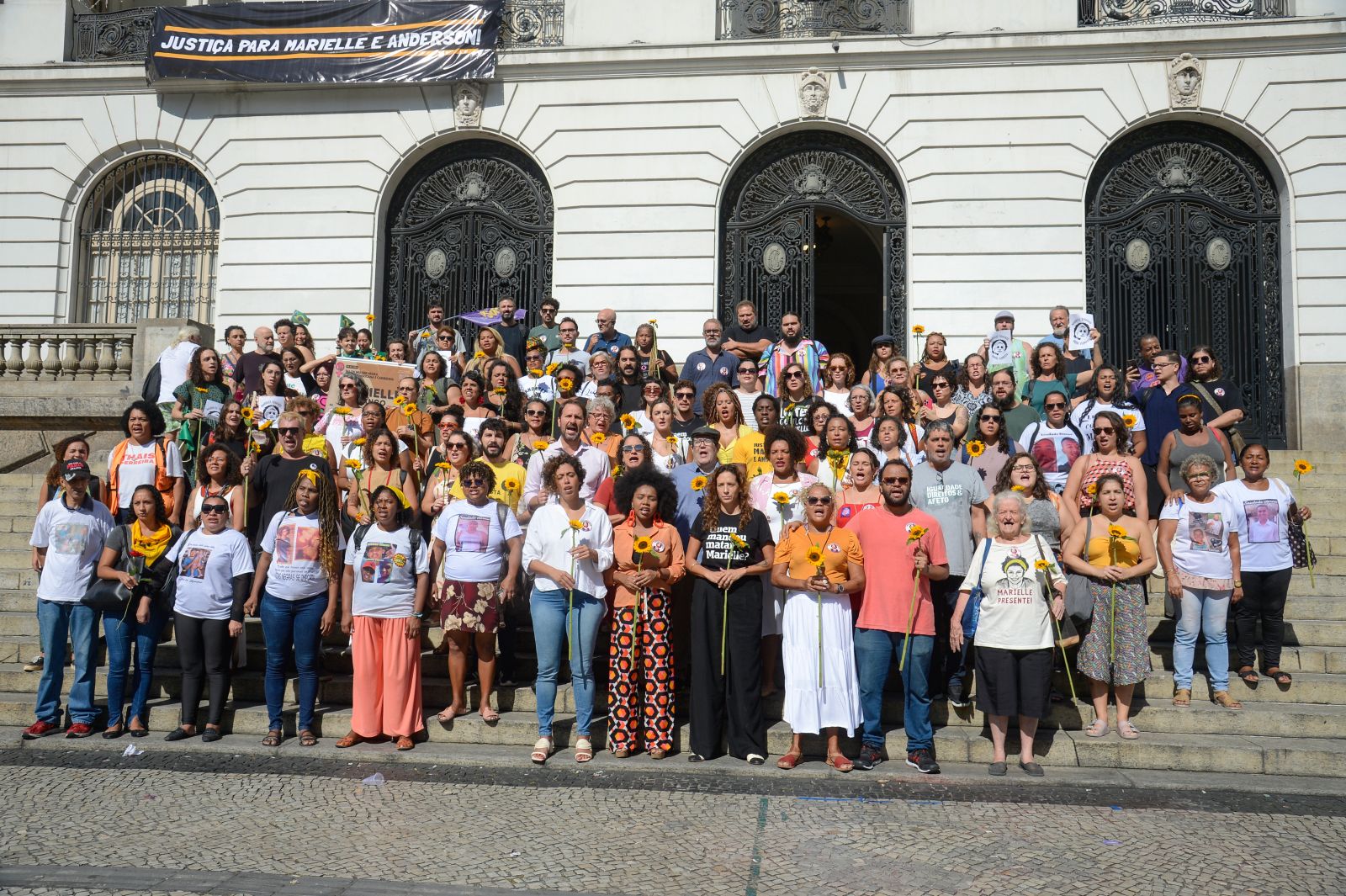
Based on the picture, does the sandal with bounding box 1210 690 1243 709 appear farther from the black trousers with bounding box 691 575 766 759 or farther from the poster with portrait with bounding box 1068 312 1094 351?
the poster with portrait with bounding box 1068 312 1094 351

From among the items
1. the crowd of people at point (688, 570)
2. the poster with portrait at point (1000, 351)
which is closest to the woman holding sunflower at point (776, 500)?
the crowd of people at point (688, 570)

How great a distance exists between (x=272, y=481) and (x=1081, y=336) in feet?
29.9

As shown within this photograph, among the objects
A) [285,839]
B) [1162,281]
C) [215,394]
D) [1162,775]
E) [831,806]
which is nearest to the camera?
[285,839]

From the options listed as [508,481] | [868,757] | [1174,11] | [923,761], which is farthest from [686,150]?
[923,761]

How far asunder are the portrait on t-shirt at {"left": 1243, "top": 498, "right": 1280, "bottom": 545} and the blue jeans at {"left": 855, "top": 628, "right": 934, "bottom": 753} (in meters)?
2.86

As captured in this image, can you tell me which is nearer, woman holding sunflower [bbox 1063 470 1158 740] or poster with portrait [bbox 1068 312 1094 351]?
woman holding sunflower [bbox 1063 470 1158 740]

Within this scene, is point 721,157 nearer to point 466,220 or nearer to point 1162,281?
point 466,220

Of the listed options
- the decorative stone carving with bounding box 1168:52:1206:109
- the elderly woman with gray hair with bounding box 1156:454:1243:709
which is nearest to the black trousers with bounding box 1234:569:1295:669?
the elderly woman with gray hair with bounding box 1156:454:1243:709

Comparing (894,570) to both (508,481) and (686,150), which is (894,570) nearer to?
(508,481)

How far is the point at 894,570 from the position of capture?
6809mm

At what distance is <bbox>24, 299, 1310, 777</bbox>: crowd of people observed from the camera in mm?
Result: 6816

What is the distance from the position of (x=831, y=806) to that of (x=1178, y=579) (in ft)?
10.7

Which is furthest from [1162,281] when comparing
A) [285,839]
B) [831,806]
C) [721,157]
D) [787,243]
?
[285,839]

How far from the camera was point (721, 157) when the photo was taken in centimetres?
1538
